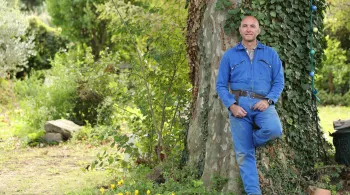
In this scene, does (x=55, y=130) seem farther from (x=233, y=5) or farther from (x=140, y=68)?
(x=233, y=5)

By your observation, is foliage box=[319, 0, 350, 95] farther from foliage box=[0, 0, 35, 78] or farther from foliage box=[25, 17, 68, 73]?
foliage box=[0, 0, 35, 78]

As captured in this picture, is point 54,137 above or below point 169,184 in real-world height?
above

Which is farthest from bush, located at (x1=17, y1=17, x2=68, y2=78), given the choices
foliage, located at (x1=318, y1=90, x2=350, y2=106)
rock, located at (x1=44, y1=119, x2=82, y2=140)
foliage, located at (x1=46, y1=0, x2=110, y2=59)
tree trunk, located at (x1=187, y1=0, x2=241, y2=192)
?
tree trunk, located at (x1=187, y1=0, x2=241, y2=192)

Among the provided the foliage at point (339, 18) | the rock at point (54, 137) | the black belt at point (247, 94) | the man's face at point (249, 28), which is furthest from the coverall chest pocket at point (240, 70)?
the foliage at point (339, 18)

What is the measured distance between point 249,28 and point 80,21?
36.2 ft

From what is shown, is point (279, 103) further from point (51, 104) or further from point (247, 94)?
point (51, 104)

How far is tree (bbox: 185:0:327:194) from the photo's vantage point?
204 inches

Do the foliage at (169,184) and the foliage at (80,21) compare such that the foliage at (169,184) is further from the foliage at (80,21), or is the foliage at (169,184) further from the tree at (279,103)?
the foliage at (80,21)

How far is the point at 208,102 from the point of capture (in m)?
5.52

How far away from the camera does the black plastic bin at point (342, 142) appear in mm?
5840

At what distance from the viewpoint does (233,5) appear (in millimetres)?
5227

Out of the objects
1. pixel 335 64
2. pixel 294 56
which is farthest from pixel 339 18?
pixel 294 56

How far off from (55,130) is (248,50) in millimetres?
5927

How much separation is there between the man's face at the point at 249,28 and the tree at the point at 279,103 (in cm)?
38
